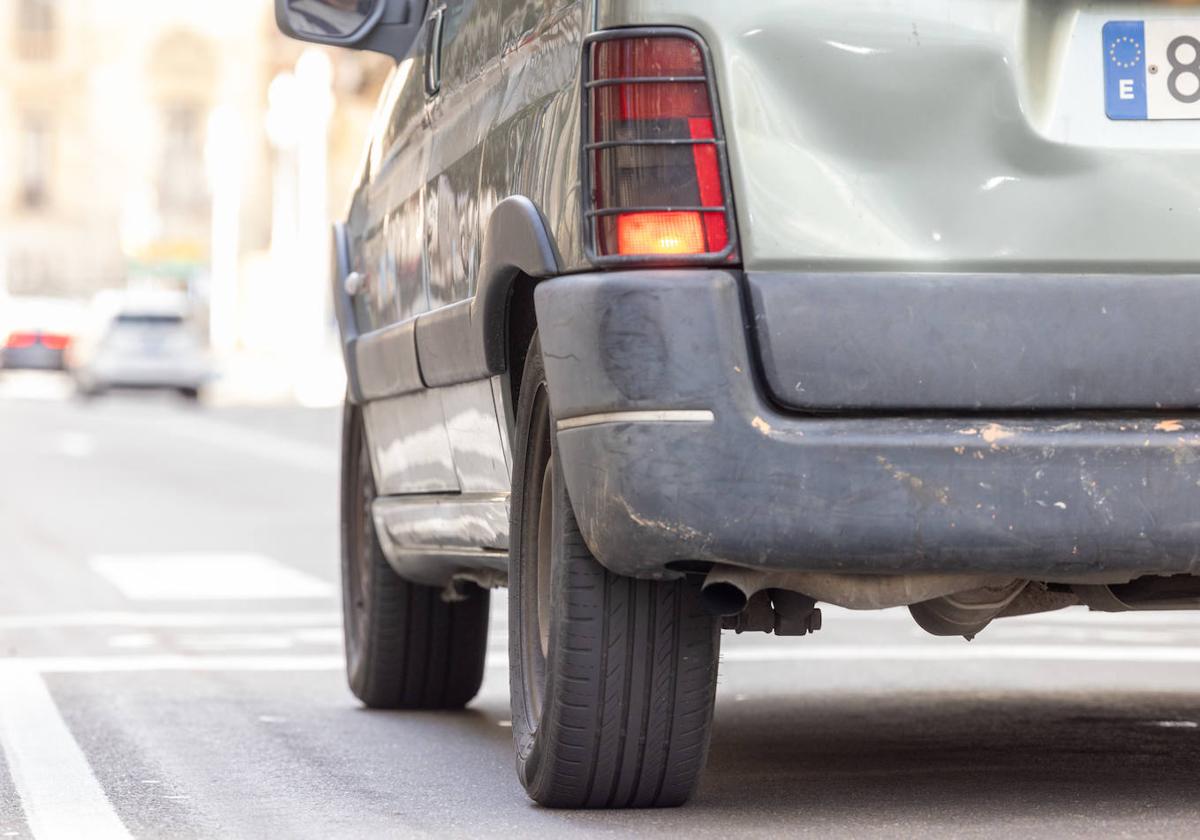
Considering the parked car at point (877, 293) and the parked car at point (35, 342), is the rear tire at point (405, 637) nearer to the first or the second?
the parked car at point (877, 293)

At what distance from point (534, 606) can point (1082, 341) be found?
1412 millimetres

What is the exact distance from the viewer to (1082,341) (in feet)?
15.6

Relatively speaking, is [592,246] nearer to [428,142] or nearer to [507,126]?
[507,126]

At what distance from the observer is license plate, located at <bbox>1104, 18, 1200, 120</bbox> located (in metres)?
4.81

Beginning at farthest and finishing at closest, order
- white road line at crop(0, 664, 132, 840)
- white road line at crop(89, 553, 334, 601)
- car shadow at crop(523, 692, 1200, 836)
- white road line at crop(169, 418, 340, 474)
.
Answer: white road line at crop(169, 418, 340, 474)
white road line at crop(89, 553, 334, 601)
white road line at crop(0, 664, 132, 840)
car shadow at crop(523, 692, 1200, 836)

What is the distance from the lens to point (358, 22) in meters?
6.84

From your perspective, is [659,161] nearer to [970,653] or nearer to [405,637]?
[405,637]

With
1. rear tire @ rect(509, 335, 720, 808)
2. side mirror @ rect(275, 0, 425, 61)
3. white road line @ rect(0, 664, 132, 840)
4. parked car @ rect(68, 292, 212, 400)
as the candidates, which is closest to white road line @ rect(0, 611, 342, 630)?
white road line @ rect(0, 664, 132, 840)

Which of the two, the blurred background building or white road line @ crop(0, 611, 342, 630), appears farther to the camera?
the blurred background building

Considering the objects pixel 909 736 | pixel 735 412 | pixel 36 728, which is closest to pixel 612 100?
pixel 735 412

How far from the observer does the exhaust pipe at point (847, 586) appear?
5000 millimetres

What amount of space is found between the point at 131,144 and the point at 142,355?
44.1m

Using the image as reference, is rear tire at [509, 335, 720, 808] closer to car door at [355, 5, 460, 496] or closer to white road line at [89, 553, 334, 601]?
car door at [355, 5, 460, 496]

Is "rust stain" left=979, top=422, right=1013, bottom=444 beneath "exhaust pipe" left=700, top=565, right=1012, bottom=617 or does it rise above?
above
